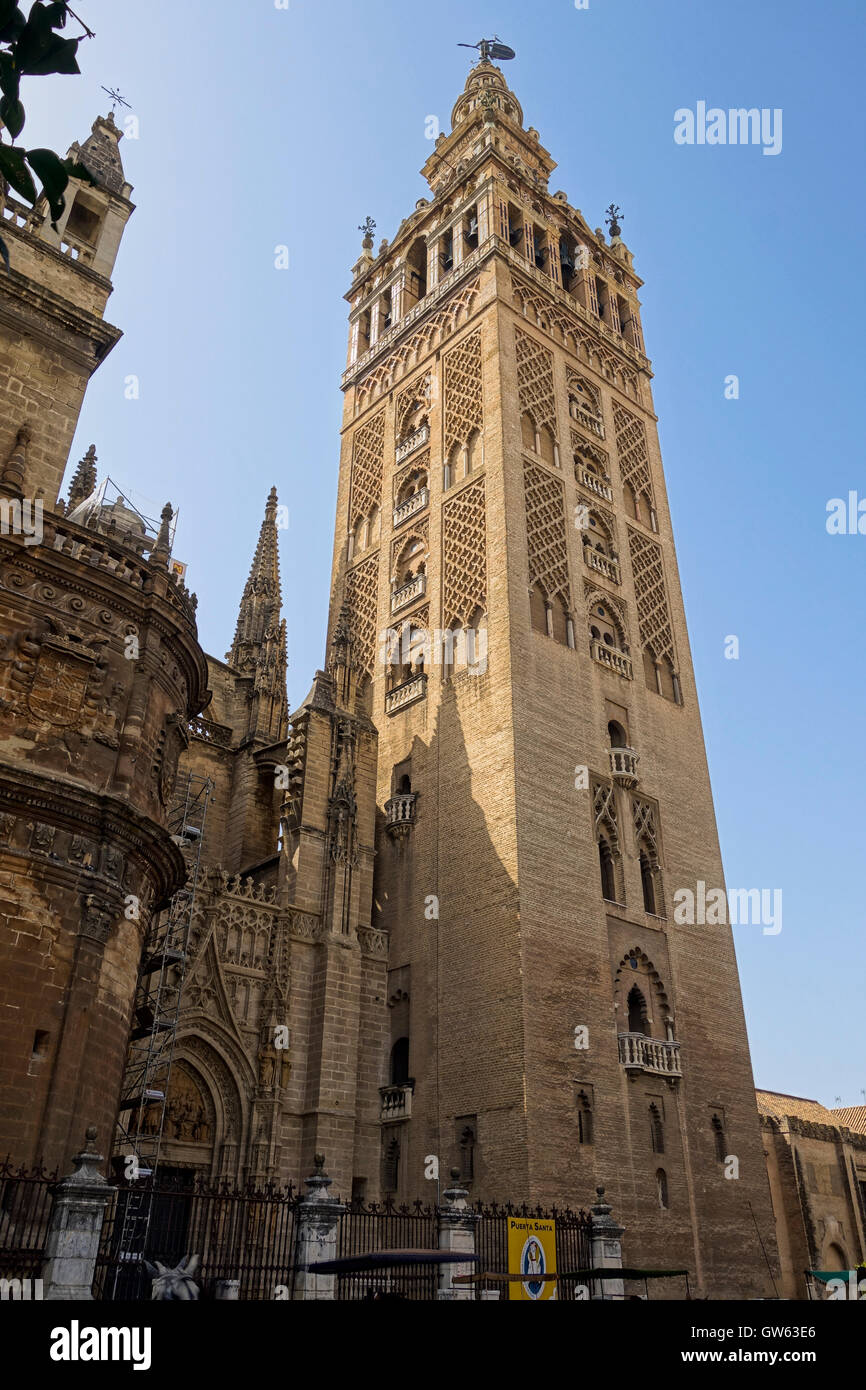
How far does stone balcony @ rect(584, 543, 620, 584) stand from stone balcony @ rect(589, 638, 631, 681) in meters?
2.37

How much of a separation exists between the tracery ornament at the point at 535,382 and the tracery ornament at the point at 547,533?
2.06m

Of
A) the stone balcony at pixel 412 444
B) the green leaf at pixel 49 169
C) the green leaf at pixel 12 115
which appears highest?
the stone balcony at pixel 412 444

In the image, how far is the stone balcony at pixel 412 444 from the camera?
3133 cm

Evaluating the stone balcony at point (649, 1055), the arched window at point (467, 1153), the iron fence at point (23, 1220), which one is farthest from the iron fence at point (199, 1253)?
the stone balcony at point (649, 1055)

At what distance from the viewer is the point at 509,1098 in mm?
19781

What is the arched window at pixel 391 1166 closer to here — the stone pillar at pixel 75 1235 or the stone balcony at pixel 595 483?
the stone pillar at pixel 75 1235

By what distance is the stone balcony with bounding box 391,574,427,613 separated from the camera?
28.7 meters

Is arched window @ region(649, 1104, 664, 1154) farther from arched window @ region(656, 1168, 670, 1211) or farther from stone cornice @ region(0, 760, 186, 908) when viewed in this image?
stone cornice @ region(0, 760, 186, 908)

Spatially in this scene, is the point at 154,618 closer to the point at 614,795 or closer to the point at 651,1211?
the point at 614,795

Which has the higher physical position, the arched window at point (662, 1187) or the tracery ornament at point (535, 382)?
the tracery ornament at point (535, 382)

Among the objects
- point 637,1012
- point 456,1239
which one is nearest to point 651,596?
point 637,1012
